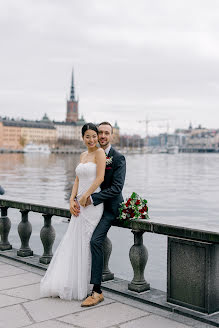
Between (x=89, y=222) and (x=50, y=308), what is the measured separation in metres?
0.95

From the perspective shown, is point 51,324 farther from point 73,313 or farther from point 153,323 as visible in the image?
point 153,323

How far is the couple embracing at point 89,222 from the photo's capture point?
5020 mm

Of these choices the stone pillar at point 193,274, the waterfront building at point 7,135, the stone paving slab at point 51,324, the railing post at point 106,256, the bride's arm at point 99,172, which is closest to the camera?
the stone paving slab at point 51,324

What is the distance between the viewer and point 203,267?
14.8 feet

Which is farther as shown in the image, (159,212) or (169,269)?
(159,212)

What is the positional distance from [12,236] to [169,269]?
34.0 feet

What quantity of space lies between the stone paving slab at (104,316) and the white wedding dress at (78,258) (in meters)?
0.38

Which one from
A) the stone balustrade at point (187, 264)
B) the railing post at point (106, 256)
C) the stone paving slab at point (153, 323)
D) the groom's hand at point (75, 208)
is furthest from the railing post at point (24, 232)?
the stone paving slab at point (153, 323)

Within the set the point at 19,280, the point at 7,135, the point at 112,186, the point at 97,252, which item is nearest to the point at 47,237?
the point at 19,280

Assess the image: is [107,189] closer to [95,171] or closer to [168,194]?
[95,171]

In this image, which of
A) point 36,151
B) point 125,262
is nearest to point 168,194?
point 125,262

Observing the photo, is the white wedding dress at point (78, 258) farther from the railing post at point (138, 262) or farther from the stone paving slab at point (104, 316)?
the railing post at point (138, 262)

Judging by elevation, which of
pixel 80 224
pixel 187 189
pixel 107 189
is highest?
pixel 107 189

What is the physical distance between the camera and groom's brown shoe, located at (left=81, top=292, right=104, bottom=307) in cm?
484
